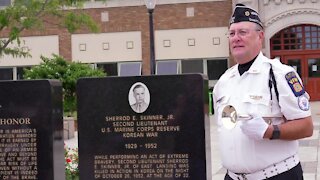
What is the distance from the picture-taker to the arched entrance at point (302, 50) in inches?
1045

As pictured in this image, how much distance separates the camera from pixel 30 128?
5.00m

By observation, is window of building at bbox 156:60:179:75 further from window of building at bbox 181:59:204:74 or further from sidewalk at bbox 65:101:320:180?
sidewalk at bbox 65:101:320:180

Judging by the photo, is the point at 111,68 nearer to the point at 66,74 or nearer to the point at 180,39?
the point at 180,39

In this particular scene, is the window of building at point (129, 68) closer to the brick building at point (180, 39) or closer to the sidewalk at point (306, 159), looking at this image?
the brick building at point (180, 39)

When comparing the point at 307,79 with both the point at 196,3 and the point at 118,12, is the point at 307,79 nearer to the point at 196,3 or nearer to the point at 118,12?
the point at 196,3

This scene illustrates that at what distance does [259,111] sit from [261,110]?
2 centimetres

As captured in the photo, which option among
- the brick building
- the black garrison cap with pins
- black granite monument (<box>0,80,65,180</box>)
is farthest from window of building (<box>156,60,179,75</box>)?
the black garrison cap with pins

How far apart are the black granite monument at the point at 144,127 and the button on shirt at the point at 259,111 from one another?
102 cm

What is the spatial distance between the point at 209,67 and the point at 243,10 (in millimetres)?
23619

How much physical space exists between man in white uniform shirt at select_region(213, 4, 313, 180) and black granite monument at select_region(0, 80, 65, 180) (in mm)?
1951

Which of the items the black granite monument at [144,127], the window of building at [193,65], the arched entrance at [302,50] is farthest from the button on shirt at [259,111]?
the arched entrance at [302,50]

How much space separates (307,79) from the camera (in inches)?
1066

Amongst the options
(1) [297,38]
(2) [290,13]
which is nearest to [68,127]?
(2) [290,13]

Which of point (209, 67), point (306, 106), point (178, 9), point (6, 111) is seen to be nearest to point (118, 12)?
point (178, 9)
